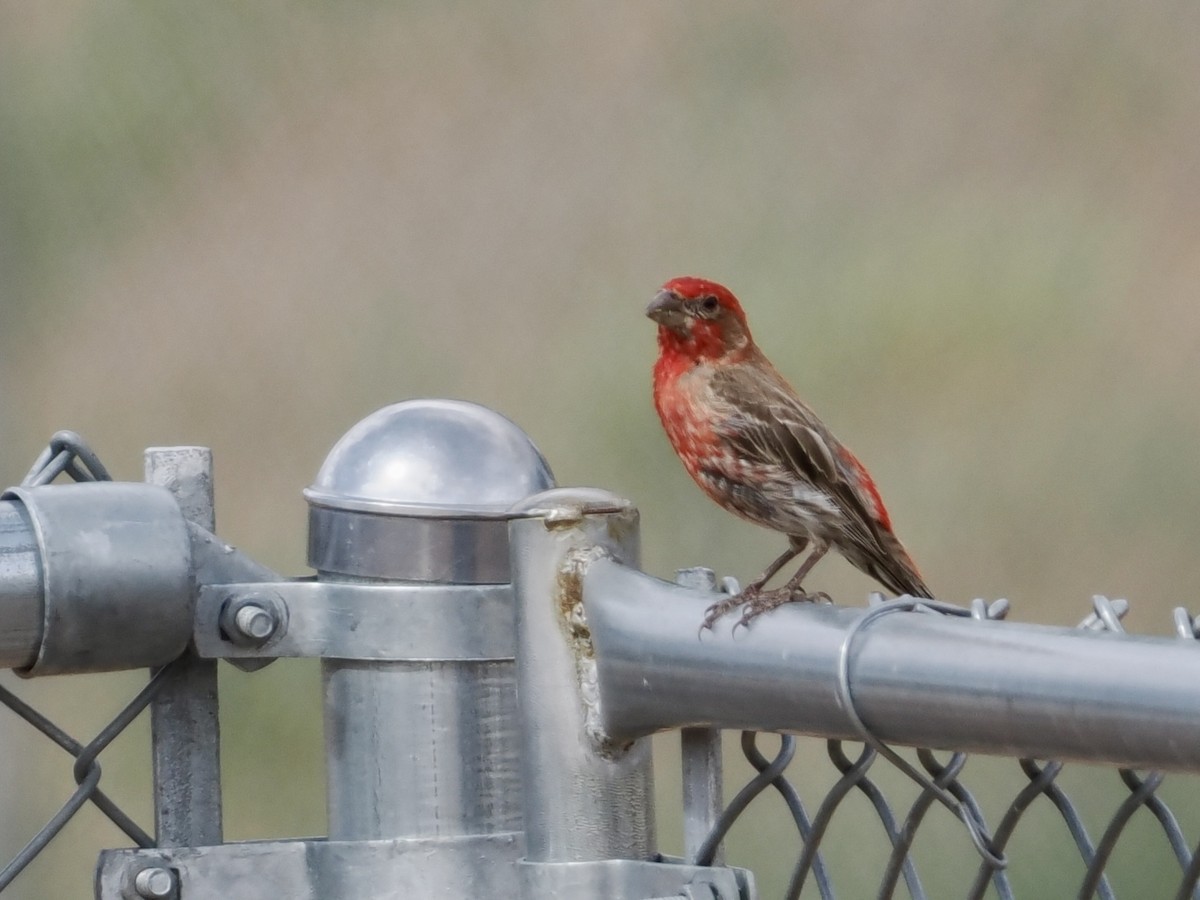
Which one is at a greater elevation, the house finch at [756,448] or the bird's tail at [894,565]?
the house finch at [756,448]

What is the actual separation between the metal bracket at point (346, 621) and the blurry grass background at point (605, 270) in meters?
2.11

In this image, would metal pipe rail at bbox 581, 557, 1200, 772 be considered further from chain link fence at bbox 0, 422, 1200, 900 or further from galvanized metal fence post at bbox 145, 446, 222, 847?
galvanized metal fence post at bbox 145, 446, 222, 847

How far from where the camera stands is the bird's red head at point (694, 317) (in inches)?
104

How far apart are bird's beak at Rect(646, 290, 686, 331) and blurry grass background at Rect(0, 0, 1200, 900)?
0.89m

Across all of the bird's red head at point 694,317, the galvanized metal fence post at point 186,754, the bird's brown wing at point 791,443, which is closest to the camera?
the galvanized metal fence post at point 186,754

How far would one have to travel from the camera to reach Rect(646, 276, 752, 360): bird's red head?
8.66ft

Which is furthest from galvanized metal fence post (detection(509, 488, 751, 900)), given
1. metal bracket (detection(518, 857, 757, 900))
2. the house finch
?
the house finch

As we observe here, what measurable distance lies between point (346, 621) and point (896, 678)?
1.23 ft

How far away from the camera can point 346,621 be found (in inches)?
51.2

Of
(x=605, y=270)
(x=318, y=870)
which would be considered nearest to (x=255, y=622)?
(x=318, y=870)

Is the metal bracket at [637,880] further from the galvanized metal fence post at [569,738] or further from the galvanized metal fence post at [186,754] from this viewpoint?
the galvanized metal fence post at [186,754]

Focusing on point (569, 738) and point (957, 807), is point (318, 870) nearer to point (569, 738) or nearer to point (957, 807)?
point (569, 738)

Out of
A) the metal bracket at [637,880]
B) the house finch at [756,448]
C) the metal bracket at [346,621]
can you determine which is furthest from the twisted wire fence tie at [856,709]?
the house finch at [756,448]

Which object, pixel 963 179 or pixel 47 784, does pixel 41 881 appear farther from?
pixel 963 179
